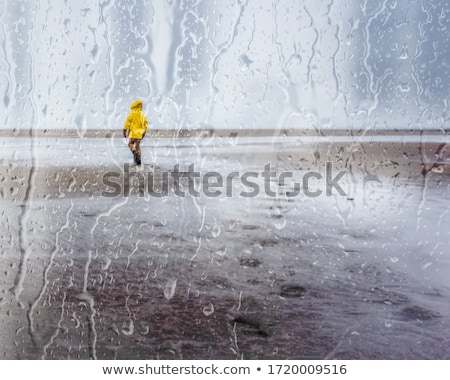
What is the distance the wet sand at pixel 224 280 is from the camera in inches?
80.9

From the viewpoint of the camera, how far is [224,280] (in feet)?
9.29

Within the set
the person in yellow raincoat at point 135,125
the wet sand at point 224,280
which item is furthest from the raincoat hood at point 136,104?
the wet sand at point 224,280

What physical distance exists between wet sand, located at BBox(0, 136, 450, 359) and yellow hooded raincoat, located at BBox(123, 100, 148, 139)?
3135 mm

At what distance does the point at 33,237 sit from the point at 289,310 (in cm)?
226

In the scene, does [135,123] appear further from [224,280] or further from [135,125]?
[224,280]

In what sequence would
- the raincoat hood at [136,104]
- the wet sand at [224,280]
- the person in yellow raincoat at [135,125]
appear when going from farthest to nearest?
the person in yellow raincoat at [135,125] → the raincoat hood at [136,104] → the wet sand at [224,280]

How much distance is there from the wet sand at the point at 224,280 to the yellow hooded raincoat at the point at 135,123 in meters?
3.13

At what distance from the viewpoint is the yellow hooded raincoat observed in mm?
8578

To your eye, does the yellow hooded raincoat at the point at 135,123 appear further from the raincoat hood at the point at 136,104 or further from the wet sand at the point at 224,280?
the wet sand at the point at 224,280

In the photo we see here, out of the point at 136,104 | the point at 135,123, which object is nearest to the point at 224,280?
the point at 136,104

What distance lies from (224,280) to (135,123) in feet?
20.5

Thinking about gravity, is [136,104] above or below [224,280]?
above
